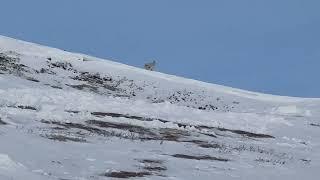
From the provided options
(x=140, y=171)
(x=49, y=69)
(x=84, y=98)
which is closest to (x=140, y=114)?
(x=84, y=98)

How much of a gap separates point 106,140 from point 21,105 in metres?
7.19

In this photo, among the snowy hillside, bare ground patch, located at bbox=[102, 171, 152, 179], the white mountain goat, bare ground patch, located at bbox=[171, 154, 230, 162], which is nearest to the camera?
bare ground patch, located at bbox=[102, 171, 152, 179]

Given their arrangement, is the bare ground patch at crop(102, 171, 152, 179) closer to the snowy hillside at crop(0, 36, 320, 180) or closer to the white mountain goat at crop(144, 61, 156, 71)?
the snowy hillside at crop(0, 36, 320, 180)

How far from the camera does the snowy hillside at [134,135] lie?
1454 centimetres

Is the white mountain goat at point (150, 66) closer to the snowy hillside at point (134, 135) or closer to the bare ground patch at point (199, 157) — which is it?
the snowy hillside at point (134, 135)

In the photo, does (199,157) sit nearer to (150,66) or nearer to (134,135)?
(134,135)

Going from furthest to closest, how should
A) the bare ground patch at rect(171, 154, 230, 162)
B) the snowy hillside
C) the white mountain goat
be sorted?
the white mountain goat < the bare ground patch at rect(171, 154, 230, 162) < the snowy hillside

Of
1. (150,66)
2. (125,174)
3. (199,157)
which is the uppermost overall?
(150,66)

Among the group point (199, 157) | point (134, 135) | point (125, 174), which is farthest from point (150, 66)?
point (125, 174)

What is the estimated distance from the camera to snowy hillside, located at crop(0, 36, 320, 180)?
14536 millimetres

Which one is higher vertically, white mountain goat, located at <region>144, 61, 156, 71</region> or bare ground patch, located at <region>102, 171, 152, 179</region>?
white mountain goat, located at <region>144, 61, 156, 71</region>

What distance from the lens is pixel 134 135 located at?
69.1 ft

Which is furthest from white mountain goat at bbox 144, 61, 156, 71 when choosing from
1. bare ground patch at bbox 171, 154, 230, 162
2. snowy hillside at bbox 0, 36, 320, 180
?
bare ground patch at bbox 171, 154, 230, 162

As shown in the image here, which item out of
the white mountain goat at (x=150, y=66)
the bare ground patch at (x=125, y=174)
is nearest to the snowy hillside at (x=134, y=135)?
the bare ground patch at (x=125, y=174)
